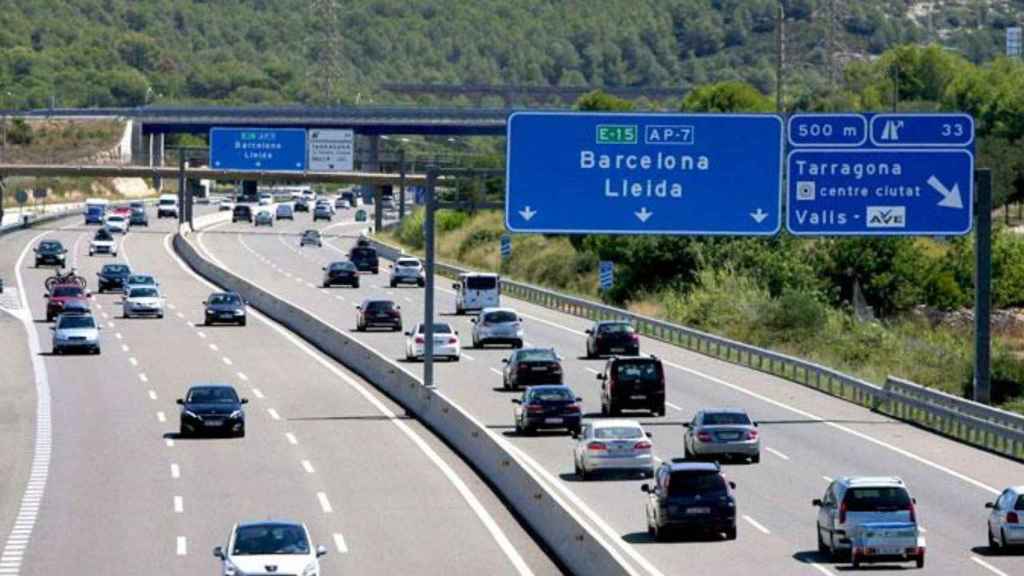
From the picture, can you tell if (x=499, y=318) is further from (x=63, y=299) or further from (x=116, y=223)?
(x=116, y=223)

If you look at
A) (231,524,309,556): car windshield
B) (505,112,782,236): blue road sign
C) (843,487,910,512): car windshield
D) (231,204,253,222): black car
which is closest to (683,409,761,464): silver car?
(505,112,782,236): blue road sign

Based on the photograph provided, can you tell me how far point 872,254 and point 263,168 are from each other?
1105 inches

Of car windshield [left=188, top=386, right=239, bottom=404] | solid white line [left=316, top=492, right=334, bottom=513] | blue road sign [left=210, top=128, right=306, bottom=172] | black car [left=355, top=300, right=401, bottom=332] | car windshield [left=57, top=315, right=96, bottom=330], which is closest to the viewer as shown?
solid white line [left=316, top=492, right=334, bottom=513]

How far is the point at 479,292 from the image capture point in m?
85.2

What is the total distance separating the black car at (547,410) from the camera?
47.3 metres

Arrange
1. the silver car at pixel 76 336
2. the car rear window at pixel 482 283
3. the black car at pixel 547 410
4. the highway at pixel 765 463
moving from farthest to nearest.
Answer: the car rear window at pixel 482 283, the silver car at pixel 76 336, the black car at pixel 547 410, the highway at pixel 765 463

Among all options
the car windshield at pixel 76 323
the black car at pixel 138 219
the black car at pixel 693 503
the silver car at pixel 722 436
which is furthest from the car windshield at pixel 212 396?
the black car at pixel 138 219

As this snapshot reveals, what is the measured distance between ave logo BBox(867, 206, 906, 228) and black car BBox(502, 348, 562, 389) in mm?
11591

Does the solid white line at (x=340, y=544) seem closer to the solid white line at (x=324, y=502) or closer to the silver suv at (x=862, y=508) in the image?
the solid white line at (x=324, y=502)

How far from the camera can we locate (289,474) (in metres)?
41.2

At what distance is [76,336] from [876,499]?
131 ft

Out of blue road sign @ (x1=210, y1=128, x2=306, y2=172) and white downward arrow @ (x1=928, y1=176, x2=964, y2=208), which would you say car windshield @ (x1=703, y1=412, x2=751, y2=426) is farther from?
blue road sign @ (x1=210, y1=128, x2=306, y2=172)

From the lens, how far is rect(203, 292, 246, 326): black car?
255 feet

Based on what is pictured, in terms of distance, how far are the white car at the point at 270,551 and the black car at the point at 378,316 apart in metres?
48.3
